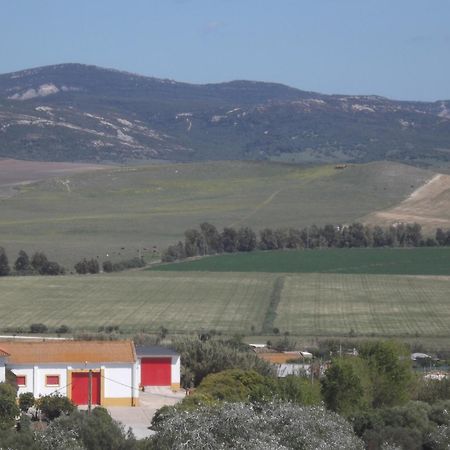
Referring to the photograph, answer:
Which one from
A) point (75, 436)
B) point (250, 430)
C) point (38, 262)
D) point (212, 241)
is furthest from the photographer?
point (212, 241)

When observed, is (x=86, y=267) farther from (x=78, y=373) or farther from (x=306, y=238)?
(x=78, y=373)

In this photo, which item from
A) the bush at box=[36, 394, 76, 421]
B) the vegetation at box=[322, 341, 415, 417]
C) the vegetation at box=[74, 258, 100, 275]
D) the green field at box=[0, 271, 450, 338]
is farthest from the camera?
the vegetation at box=[74, 258, 100, 275]

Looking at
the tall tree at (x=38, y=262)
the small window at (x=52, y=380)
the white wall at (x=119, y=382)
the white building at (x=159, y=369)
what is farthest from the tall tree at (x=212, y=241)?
the small window at (x=52, y=380)

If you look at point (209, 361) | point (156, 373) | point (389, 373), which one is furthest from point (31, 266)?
point (389, 373)

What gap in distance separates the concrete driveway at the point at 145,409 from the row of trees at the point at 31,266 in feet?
120

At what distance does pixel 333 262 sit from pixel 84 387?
136ft

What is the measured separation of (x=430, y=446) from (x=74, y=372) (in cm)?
986

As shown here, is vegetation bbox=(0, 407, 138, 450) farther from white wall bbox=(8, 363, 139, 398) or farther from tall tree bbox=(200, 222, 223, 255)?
tall tree bbox=(200, 222, 223, 255)

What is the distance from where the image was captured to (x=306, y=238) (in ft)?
262

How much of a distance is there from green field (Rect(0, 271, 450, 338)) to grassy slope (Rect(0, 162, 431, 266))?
12502 millimetres

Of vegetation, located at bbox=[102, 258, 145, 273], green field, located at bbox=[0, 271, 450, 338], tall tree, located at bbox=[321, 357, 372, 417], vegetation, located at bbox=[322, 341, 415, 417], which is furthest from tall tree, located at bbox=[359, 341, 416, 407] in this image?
vegetation, located at bbox=[102, 258, 145, 273]

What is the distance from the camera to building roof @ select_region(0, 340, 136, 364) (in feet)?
102

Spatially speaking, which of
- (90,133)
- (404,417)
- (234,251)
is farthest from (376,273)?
(90,133)

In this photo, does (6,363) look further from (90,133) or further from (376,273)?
(90,133)
